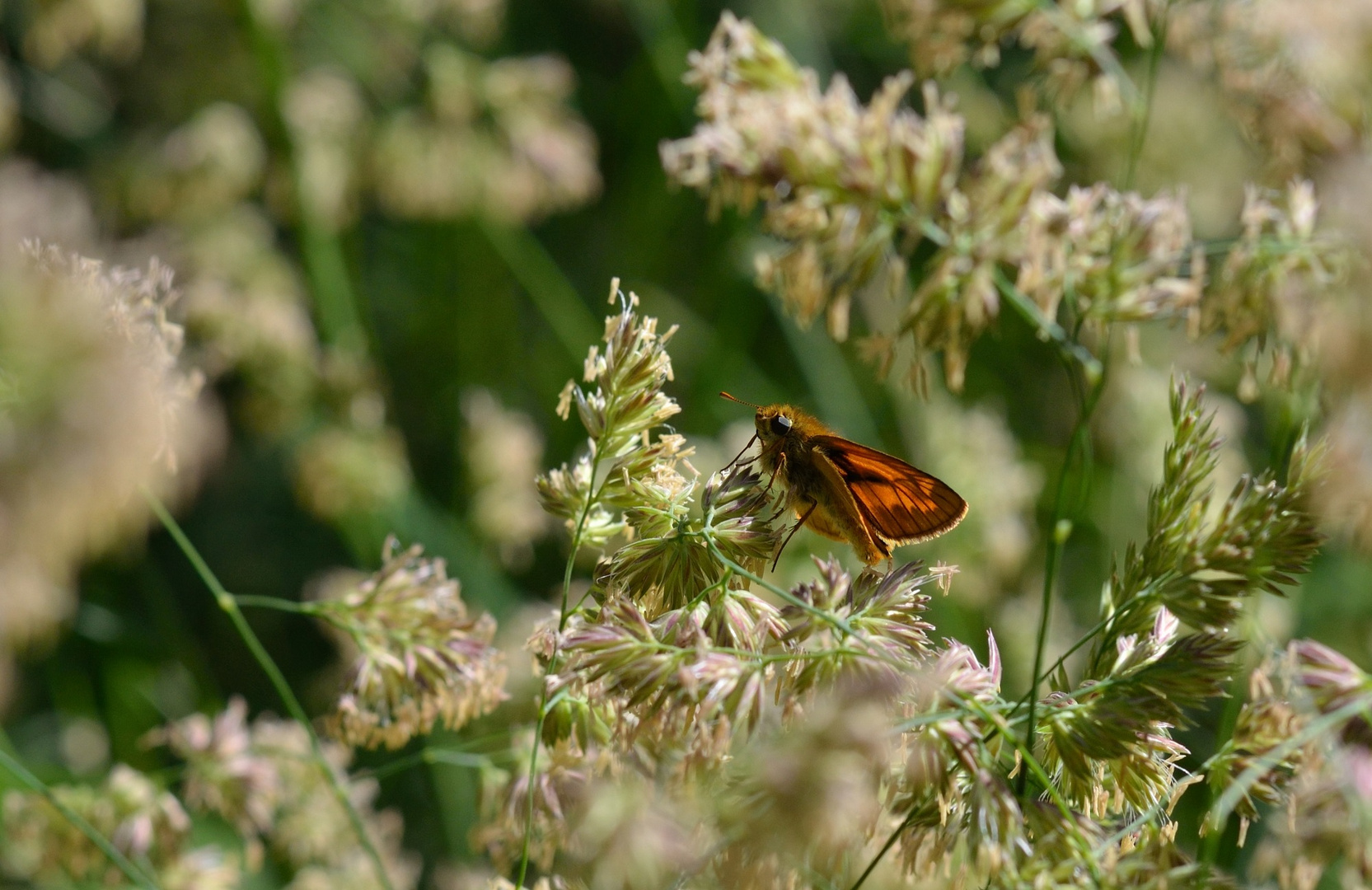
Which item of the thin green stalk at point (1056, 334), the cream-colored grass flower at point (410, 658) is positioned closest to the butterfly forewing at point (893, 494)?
the thin green stalk at point (1056, 334)

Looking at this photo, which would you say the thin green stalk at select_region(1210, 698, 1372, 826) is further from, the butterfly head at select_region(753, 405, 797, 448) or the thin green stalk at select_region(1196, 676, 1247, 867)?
the butterfly head at select_region(753, 405, 797, 448)

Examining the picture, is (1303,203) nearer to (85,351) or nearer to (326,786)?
(85,351)

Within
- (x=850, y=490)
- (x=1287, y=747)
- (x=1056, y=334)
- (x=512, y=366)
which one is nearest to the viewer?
(x=1287, y=747)

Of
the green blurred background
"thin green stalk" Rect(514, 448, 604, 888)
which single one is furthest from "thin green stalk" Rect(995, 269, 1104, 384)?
the green blurred background

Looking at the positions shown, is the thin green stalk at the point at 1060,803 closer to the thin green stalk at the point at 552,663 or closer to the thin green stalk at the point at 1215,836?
the thin green stalk at the point at 1215,836

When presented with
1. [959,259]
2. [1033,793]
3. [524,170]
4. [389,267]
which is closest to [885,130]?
[959,259]

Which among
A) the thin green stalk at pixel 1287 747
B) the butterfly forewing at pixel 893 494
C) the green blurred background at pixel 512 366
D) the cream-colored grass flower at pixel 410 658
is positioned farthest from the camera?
the green blurred background at pixel 512 366

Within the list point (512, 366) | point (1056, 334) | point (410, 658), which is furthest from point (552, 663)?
point (512, 366)

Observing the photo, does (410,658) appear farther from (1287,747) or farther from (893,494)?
(1287,747)

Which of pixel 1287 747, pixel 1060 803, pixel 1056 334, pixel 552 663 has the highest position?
pixel 1056 334
